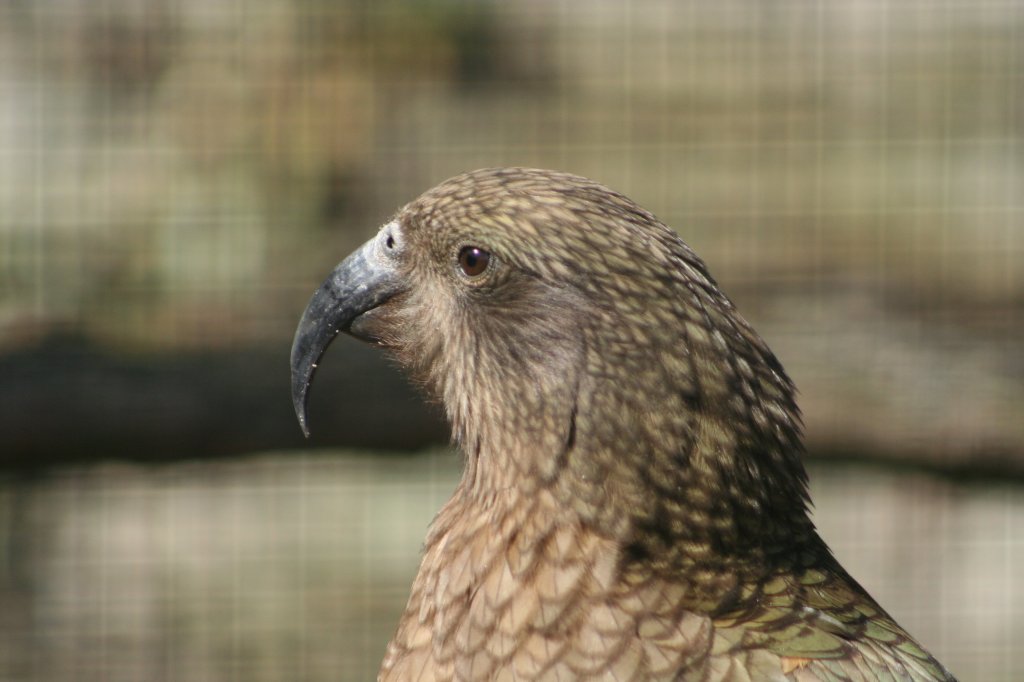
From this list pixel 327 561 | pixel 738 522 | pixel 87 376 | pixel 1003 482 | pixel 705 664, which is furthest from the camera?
pixel 327 561

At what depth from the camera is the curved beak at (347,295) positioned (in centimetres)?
257

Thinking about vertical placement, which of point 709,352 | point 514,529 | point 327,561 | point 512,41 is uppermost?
point 512,41

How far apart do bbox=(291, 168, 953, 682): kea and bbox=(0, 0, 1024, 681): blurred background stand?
359cm

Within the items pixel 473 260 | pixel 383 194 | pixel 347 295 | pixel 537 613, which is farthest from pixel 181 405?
pixel 537 613

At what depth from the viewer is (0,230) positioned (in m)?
6.16

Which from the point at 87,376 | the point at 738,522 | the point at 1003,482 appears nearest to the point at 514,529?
the point at 738,522

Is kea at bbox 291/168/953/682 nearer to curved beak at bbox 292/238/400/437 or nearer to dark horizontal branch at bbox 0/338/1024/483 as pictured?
curved beak at bbox 292/238/400/437

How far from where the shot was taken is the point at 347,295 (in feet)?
8.48

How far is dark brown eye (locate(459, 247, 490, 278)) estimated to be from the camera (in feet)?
7.77

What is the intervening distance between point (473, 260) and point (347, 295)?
Result: 330mm

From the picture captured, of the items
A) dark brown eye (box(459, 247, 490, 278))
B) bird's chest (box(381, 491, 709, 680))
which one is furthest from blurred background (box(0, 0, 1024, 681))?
bird's chest (box(381, 491, 709, 680))

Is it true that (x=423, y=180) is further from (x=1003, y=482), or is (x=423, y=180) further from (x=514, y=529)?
(x=514, y=529)

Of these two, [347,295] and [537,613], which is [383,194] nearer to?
[347,295]

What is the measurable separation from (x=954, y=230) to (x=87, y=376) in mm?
4258
